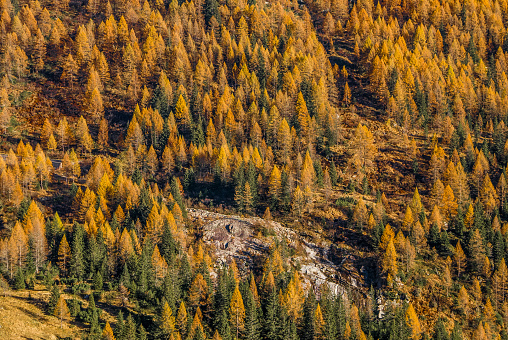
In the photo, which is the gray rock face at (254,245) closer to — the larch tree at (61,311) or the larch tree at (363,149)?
the larch tree at (363,149)

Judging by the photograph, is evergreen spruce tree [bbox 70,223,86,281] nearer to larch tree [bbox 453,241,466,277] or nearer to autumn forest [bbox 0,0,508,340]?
autumn forest [bbox 0,0,508,340]

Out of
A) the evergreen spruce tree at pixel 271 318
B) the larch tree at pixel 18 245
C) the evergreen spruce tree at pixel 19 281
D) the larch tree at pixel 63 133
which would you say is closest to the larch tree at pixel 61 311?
the evergreen spruce tree at pixel 19 281

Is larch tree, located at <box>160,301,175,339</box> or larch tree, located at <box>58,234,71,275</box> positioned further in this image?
larch tree, located at <box>58,234,71,275</box>

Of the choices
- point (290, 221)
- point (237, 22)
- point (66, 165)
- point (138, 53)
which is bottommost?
point (290, 221)

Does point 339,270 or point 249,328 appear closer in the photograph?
point 249,328

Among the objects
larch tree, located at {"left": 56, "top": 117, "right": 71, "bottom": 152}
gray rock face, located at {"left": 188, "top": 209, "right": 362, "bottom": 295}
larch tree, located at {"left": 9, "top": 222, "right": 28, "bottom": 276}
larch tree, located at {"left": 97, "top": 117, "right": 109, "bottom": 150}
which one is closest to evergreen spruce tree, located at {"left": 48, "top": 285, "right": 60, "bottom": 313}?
larch tree, located at {"left": 9, "top": 222, "right": 28, "bottom": 276}

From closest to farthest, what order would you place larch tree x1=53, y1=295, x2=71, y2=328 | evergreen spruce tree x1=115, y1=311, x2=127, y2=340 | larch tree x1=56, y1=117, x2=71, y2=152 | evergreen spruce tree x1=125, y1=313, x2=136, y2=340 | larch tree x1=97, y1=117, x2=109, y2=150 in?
evergreen spruce tree x1=115, y1=311, x2=127, y2=340 < evergreen spruce tree x1=125, y1=313, x2=136, y2=340 < larch tree x1=53, y1=295, x2=71, y2=328 < larch tree x1=56, y1=117, x2=71, y2=152 < larch tree x1=97, y1=117, x2=109, y2=150

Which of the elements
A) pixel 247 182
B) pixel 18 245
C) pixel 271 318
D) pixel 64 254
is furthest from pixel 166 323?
pixel 247 182

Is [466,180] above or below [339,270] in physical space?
above

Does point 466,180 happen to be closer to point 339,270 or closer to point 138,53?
point 339,270

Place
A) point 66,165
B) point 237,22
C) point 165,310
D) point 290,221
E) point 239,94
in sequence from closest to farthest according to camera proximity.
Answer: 1. point 165,310
2. point 290,221
3. point 66,165
4. point 239,94
5. point 237,22

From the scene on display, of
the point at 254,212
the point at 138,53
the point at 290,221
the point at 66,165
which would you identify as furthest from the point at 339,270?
the point at 138,53
